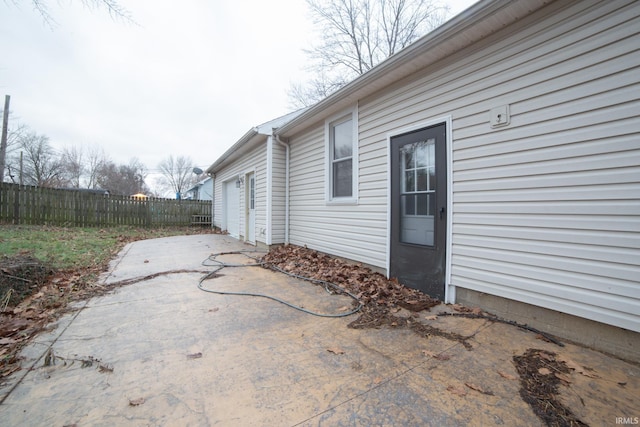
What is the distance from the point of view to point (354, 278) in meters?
3.96

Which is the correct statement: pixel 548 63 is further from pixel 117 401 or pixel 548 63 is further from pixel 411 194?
pixel 117 401

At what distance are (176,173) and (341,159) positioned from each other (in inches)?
1723

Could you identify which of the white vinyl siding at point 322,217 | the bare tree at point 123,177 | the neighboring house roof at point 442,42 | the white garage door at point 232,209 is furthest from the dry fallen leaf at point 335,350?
the bare tree at point 123,177

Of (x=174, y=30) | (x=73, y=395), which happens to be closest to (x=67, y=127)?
(x=174, y=30)

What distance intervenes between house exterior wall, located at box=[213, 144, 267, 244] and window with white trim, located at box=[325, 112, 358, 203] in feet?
7.58

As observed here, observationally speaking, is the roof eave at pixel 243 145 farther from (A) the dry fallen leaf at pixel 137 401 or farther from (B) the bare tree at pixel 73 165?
(B) the bare tree at pixel 73 165

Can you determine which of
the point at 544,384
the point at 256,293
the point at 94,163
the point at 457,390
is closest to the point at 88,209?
the point at 256,293

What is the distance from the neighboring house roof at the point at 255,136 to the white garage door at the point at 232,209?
1.34 m

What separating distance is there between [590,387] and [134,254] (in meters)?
7.84

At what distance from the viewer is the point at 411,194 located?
363 centimetres

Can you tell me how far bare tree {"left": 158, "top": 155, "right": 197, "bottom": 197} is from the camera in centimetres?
4116

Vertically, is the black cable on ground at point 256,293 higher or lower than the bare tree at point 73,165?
lower

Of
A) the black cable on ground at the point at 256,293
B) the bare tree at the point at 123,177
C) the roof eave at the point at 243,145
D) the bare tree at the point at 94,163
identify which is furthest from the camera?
the bare tree at the point at 123,177

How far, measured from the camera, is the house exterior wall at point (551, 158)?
2004 millimetres
